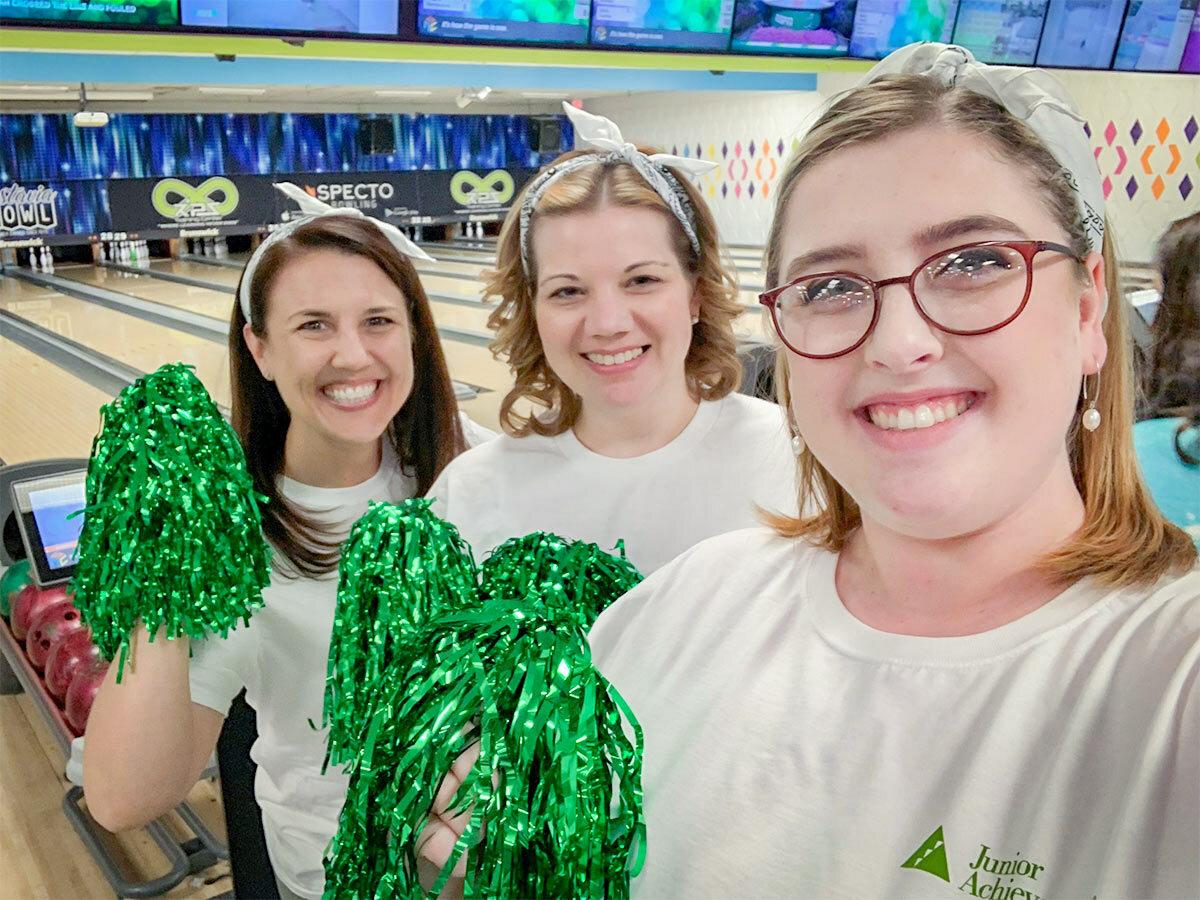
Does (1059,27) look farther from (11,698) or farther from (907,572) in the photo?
(11,698)

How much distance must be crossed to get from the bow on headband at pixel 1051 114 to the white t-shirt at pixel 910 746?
225 mm

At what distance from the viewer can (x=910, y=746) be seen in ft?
1.84

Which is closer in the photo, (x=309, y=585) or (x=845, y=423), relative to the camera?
(x=845, y=423)

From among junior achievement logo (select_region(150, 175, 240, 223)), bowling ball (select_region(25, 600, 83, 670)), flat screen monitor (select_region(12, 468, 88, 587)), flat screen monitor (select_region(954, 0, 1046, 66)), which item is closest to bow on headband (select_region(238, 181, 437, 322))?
flat screen monitor (select_region(12, 468, 88, 587))

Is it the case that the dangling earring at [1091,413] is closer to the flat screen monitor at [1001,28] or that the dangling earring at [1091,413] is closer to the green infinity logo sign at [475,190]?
the flat screen monitor at [1001,28]

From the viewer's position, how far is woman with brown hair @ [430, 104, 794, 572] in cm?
99

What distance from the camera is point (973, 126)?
1.87 ft

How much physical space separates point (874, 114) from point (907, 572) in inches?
11.1

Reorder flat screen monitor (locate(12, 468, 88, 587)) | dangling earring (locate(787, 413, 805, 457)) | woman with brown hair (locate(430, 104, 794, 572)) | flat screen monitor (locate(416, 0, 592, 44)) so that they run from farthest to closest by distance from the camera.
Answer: flat screen monitor (locate(416, 0, 592, 44))
flat screen monitor (locate(12, 468, 88, 587))
woman with brown hair (locate(430, 104, 794, 572))
dangling earring (locate(787, 413, 805, 457))

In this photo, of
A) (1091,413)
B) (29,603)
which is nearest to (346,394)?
(1091,413)

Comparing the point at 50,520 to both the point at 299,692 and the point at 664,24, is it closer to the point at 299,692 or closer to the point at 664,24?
the point at 299,692

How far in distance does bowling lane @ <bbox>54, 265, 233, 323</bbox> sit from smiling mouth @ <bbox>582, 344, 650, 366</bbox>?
14.3ft

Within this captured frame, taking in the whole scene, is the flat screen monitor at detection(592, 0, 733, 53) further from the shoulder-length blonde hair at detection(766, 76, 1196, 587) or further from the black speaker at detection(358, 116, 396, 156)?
the shoulder-length blonde hair at detection(766, 76, 1196, 587)

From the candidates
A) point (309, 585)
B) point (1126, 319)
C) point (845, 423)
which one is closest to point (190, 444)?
point (309, 585)
